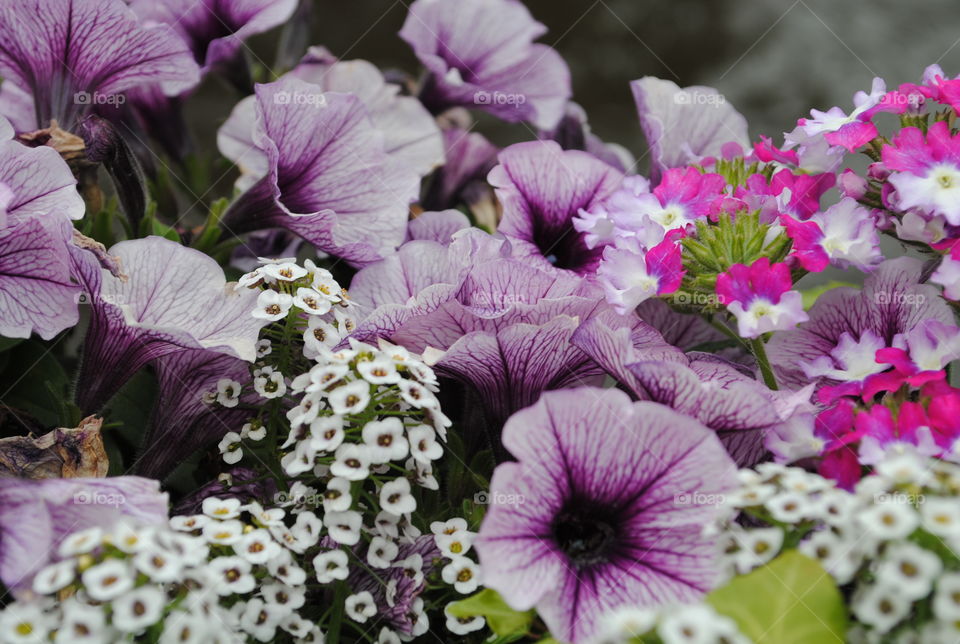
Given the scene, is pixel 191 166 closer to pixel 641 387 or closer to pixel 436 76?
pixel 436 76

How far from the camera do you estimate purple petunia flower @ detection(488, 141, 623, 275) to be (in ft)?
2.23

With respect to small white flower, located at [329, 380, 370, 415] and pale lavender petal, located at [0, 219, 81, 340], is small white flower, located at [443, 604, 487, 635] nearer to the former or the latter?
small white flower, located at [329, 380, 370, 415]

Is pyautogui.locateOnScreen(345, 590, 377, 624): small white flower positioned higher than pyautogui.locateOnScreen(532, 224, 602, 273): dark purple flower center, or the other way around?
pyautogui.locateOnScreen(532, 224, 602, 273): dark purple flower center

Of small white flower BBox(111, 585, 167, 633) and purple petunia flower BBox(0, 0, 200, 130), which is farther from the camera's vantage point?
purple petunia flower BBox(0, 0, 200, 130)

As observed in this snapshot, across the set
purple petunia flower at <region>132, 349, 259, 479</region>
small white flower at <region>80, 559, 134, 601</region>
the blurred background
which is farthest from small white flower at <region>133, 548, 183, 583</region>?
the blurred background

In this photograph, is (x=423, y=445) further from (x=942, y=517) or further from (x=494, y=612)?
(x=942, y=517)

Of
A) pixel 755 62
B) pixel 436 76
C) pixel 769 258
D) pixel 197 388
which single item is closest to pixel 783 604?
pixel 769 258

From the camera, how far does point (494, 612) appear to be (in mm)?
469

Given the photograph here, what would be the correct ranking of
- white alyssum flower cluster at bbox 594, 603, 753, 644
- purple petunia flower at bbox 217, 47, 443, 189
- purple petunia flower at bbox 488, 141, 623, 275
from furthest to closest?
purple petunia flower at bbox 217, 47, 443, 189 < purple petunia flower at bbox 488, 141, 623, 275 < white alyssum flower cluster at bbox 594, 603, 753, 644

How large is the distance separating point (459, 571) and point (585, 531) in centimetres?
7

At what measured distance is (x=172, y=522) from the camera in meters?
0.49

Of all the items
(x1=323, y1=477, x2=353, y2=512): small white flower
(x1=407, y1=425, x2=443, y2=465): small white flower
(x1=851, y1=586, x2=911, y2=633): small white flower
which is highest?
(x1=851, y1=586, x2=911, y2=633): small white flower

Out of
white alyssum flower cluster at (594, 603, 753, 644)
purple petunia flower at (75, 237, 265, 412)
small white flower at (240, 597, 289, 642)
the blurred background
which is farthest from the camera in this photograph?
the blurred background

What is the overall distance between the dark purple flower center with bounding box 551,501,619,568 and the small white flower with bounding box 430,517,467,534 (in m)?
0.05
